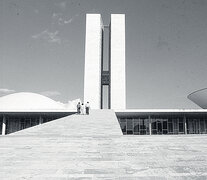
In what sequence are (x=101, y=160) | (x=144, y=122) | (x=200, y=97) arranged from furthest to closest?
1. (x=200, y=97)
2. (x=144, y=122)
3. (x=101, y=160)

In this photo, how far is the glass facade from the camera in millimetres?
25547

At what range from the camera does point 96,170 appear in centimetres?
390

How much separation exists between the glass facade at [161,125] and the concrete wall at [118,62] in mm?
7722

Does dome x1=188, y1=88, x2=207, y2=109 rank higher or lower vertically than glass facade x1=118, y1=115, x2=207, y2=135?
higher

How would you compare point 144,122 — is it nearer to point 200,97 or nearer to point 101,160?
point 200,97

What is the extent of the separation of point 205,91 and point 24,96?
42914 millimetres

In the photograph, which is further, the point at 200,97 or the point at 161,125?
the point at 200,97

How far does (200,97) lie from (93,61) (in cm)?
1631

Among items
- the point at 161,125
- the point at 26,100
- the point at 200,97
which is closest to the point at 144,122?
the point at 161,125

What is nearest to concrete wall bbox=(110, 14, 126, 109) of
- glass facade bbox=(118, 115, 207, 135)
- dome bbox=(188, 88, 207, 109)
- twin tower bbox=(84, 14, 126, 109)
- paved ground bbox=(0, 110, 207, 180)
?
twin tower bbox=(84, 14, 126, 109)

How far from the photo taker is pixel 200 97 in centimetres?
2980

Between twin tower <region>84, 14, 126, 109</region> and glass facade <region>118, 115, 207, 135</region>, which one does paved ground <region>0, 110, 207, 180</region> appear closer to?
glass facade <region>118, 115, 207, 135</region>

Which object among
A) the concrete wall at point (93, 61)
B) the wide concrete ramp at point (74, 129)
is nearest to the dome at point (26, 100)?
the concrete wall at point (93, 61)

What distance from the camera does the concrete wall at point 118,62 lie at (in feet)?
112
